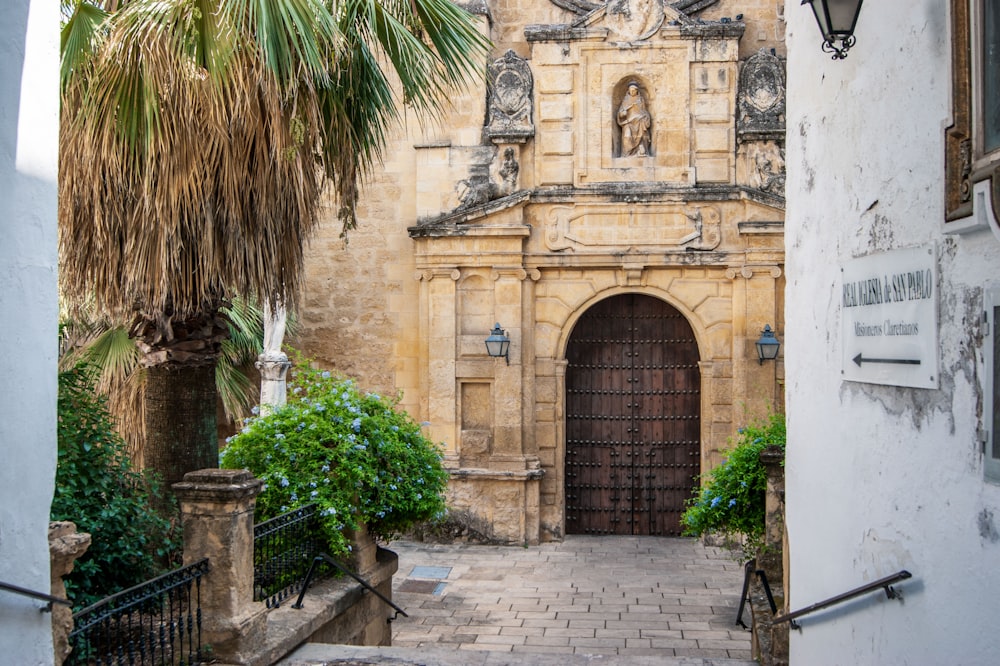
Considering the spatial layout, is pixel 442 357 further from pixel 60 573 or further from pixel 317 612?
pixel 60 573

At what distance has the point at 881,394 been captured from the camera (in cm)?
409

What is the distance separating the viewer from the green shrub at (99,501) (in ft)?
19.1

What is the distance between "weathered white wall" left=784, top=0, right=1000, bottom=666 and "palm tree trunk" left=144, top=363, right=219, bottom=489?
13.7 ft

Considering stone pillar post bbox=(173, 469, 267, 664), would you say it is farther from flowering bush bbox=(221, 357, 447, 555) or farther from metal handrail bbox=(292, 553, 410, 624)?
flowering bush bbox=(221, 357, 447, 555)

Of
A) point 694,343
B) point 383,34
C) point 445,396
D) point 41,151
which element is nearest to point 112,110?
point 383,34

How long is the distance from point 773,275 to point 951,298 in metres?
9.15

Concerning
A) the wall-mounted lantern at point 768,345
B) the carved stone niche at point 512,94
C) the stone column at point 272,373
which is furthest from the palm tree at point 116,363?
the wall-mounted lantern at point 768,345

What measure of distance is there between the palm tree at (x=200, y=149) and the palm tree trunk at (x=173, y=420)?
0.01m

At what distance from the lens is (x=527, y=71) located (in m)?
13.0

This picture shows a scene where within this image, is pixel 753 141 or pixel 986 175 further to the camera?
pixel 753 141

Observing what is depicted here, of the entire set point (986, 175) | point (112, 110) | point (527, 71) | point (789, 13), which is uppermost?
point (527, 71)

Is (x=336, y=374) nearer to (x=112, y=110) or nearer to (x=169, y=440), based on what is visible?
(x=169, y=440)

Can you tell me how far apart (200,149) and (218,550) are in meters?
2.53

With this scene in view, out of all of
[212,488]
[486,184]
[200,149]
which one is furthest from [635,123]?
[212,488]
